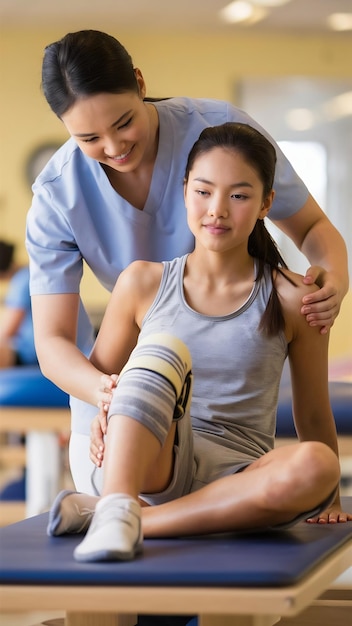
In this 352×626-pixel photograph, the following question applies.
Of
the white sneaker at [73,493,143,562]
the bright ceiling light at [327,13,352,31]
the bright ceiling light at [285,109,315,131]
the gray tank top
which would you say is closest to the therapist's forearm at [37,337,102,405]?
the gray tank top

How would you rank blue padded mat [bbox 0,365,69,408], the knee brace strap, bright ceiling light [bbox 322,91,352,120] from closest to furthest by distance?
the knee brace strap → blue padded mat [bbox 0,365,69,408] → bright ceiling light [bbox 322,91,352,120]

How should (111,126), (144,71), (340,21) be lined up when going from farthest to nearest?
(340,21) < (144,71) < (111,126)

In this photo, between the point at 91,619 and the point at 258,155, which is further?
the point at 258,155

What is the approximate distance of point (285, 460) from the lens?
3.91ft

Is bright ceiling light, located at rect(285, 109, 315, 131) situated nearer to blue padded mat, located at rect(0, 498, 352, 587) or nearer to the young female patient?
the young female patient

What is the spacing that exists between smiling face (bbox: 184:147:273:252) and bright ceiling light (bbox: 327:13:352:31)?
591cm

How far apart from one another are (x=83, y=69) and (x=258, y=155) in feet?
0.96

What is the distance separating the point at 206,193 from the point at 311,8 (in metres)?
5.75

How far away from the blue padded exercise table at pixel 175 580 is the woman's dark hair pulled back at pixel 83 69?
667 mm

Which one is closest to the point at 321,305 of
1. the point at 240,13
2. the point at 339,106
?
the point at 240,13

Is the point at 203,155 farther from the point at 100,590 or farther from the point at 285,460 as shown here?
the point at 100,590

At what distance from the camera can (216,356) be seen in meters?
1.49

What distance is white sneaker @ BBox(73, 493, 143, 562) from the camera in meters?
1.10

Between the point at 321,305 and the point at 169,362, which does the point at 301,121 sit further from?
the point at 169,362
